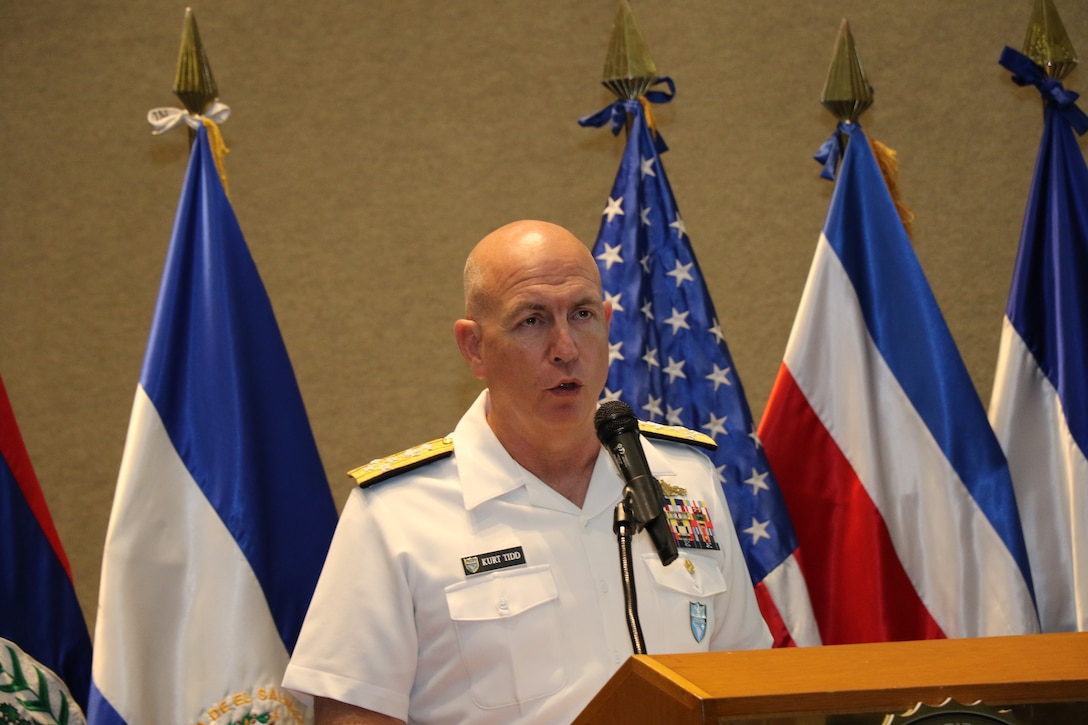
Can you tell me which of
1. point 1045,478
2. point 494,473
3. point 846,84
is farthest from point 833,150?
point 494,473

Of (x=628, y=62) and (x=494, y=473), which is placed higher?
(x=628, y=62)

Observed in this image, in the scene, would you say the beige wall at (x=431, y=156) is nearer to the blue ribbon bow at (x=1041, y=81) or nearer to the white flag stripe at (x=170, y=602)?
the blue ribbon bow at (x=1041, y=81)

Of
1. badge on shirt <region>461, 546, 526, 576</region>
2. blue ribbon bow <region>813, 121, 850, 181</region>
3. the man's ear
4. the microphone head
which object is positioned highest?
blue ribbon bow <region>813, 121, 850, 181</region>

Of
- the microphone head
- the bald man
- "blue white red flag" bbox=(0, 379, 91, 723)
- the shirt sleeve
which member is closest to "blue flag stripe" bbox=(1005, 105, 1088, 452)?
the bald man

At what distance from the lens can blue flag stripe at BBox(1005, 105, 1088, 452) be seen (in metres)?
2.45

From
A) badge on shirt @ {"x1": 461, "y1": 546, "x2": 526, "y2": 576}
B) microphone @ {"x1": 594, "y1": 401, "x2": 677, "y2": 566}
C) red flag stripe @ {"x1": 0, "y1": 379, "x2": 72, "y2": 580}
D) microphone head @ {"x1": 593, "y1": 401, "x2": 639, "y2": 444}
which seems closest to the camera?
microphone @ {"x1": 594, "y1": 401, "x2": 677, "y2": 566}

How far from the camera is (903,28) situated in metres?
3.21

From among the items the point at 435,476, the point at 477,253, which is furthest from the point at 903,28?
the point at 435,476

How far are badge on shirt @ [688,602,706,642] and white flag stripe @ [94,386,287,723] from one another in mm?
901

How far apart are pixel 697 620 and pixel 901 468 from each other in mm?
906

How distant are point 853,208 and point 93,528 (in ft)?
7.29

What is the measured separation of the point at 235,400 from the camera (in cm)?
225

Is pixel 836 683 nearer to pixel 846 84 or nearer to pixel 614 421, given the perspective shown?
pixel 614 421

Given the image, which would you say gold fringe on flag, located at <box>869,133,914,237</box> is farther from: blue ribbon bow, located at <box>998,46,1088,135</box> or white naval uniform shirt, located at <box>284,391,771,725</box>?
white naval uniform shirt, located at <box>284,391,771,725</box>
